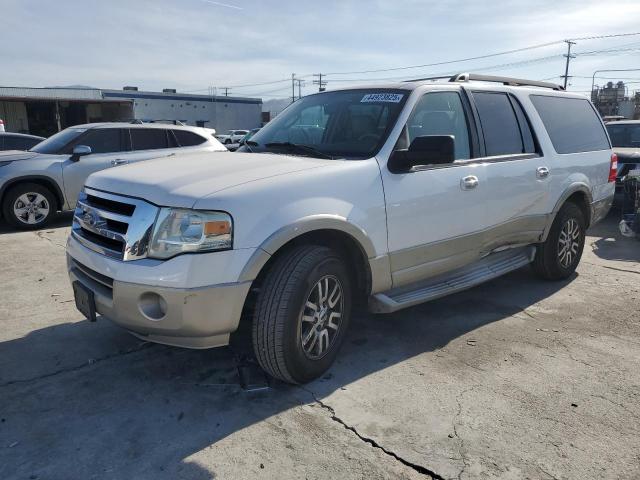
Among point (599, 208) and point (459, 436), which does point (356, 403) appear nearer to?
point (459, 436)

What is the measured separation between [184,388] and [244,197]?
129 centimetres

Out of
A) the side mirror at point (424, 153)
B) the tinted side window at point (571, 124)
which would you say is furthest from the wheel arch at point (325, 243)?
the tinted side window at point (571, 124)

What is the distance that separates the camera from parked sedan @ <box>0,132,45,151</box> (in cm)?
1045

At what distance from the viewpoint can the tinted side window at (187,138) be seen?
9445 mm

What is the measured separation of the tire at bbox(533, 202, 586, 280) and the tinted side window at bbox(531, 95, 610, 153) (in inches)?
25.1

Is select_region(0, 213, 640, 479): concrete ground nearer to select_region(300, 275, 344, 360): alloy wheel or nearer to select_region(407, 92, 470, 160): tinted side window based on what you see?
select_region(300, 275, 344, 360): alloy wheel

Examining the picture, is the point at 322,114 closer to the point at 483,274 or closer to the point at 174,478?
the point at 483,274

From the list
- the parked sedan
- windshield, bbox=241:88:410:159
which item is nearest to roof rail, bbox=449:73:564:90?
windshield, bbox=241:88:410:159

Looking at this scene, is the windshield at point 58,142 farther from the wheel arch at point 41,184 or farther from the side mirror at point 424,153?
the side mirror at point 424,153

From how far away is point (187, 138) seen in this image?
31.2 ft

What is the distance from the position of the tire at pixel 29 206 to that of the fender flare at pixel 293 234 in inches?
264

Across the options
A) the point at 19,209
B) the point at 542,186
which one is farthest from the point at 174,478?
the point at 19,209

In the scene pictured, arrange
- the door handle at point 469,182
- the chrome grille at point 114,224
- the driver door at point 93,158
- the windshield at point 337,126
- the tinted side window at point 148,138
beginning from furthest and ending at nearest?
the tinted side window at point 148,138, the driver door at point 93,158, the door handle at point 469,182, the windshield at point 337,126, the chrome grille at point 114,224

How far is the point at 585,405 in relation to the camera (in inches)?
121
